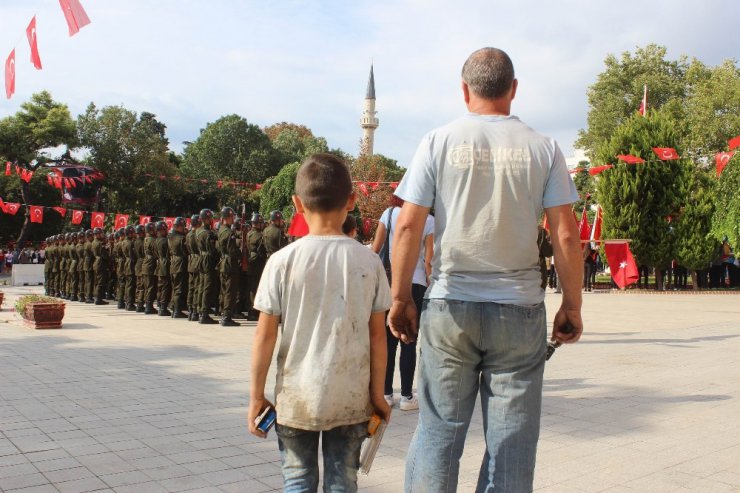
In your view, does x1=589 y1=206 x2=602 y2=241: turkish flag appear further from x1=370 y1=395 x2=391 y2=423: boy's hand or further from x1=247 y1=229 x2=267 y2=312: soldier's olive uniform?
x1=370 y1=395 x2=391 y2=423: boy's hand

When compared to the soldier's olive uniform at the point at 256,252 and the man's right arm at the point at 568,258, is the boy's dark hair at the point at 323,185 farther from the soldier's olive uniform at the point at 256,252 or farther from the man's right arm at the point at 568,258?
the soldier's olive uniform at the point at 256,252

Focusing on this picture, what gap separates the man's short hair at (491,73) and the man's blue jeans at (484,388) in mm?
864

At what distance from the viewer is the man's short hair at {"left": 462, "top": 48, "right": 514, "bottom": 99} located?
2908mm

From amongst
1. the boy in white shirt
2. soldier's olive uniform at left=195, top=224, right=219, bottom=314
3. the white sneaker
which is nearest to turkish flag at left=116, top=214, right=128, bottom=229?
soldier's olive uniform at left=195, top=224, right=219, bottom=314

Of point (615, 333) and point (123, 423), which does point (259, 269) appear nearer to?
point (615, 333)

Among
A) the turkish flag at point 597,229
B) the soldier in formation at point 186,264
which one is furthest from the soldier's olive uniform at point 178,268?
the turkish flag at point 597,229

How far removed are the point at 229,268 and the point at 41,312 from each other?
10.4 ft

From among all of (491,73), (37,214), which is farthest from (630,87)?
(491,73)

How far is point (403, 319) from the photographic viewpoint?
9.76 ft

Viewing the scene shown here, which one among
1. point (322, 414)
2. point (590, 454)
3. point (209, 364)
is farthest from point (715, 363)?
point (322, 414)

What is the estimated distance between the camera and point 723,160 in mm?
17734

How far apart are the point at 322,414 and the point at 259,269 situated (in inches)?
431

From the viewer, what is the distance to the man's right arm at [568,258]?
2.87 m

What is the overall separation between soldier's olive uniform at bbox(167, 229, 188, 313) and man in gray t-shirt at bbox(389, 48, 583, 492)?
1240 cm
